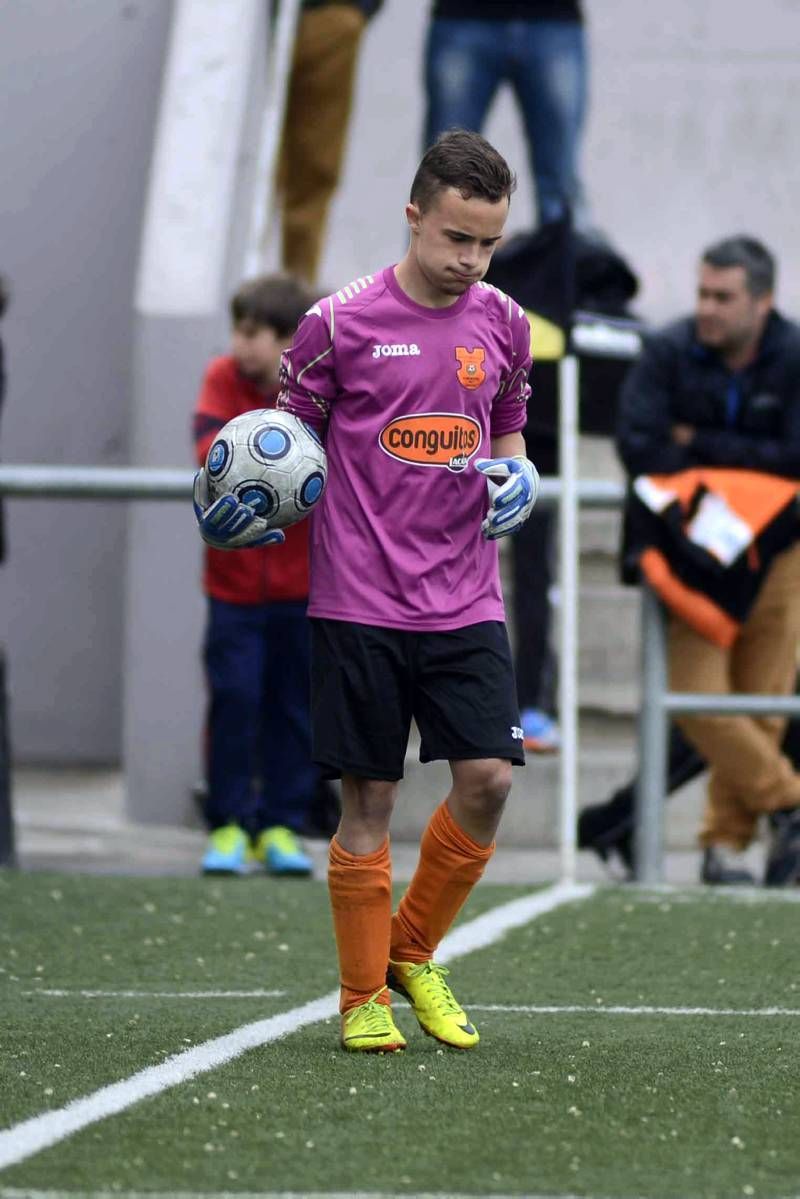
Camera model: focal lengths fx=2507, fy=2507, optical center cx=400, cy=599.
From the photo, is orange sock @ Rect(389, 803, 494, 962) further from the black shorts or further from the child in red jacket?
the child in red jacket

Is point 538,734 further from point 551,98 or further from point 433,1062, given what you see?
point 433,1062

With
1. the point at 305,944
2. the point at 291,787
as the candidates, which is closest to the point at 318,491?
the point at 305,944

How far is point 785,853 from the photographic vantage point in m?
7.74

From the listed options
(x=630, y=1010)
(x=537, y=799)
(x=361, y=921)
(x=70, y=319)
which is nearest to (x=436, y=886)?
(x=361, y=921)

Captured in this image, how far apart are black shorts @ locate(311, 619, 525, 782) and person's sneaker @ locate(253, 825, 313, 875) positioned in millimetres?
2944

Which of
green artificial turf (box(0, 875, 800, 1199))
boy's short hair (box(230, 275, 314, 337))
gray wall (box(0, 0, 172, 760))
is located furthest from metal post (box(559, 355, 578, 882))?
gray wall (box(0, 0, 172, 760))

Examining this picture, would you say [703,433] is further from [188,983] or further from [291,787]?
[188,983]

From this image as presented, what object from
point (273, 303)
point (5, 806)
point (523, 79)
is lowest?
point (5, 806)

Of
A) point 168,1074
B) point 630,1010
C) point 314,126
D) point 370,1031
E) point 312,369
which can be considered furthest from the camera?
point 314,126

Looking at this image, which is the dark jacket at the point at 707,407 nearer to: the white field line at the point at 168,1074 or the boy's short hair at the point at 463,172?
the white field line at the point at 168,1074

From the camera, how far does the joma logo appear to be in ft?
15.6

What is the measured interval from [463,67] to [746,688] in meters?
3.38

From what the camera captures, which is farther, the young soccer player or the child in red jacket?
the child in red jacket

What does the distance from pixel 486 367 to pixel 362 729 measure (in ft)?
2.41
